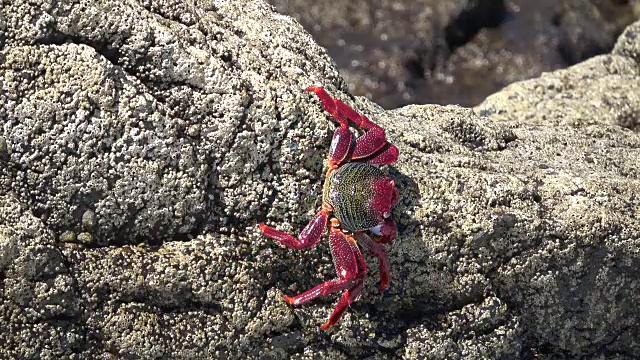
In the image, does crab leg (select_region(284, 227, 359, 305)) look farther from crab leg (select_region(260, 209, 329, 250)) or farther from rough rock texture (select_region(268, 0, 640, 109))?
rough rock texture (select_region(268, 0, 640, 109))

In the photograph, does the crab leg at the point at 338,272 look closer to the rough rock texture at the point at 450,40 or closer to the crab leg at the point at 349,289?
the crab leg at the point at 349,289

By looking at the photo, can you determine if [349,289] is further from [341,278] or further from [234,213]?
[234,213]

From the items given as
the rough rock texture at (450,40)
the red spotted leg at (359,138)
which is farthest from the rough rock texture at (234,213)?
the rough rock texture at (450,40)

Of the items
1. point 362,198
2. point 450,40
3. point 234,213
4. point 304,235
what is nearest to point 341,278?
point 304,235

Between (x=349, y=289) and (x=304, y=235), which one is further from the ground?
(x=304, y=235)

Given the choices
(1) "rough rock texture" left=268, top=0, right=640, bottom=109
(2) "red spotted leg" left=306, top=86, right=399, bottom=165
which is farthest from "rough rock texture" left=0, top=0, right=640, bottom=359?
(1) "rough rock texture" left=268, top=0, right=640, bottom=109

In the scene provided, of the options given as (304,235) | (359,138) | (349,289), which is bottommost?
(349,289)
